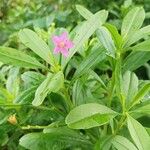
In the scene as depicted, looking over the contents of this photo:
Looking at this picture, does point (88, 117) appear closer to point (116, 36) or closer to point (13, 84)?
point (116, 36)

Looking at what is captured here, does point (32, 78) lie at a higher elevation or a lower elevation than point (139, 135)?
higher

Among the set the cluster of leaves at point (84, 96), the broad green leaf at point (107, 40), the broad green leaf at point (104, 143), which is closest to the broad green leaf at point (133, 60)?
the cluster of leaves at point (84, 96)

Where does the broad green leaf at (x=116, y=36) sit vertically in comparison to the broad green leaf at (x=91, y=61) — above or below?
above

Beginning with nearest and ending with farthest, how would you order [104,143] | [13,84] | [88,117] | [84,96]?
[88,117], [104,143], [84,96], [13,84]

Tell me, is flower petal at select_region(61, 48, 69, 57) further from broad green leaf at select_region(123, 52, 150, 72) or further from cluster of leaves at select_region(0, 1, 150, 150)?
broad green leaf at select_region(123, 52, 150, 72)

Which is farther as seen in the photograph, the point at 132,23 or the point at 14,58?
the point at 132,23

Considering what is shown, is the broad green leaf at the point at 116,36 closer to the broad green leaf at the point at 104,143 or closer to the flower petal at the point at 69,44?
the flower petal at the point at 69,44

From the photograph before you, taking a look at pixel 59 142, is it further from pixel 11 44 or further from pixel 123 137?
pixel 11 44

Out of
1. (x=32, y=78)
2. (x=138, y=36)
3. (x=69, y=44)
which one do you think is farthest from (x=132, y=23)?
(x=32, y=78)
